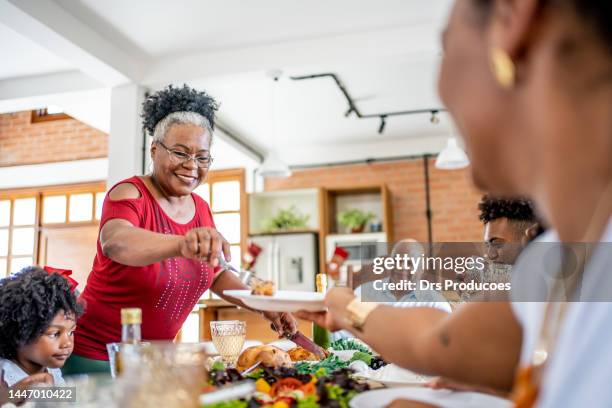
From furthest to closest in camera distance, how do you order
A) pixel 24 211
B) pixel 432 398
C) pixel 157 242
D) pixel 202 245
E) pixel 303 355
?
pixel 24 211
pixel 303 355
pixel 157 242
pixel 202 245
pixel 432 398

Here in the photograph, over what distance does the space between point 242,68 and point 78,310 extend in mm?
3550

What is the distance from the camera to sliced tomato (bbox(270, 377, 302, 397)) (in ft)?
3.71

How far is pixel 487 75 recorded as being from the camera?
2.02ft

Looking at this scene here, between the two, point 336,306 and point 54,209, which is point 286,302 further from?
point 54,209

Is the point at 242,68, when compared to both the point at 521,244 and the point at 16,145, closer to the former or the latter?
the point at 521,244

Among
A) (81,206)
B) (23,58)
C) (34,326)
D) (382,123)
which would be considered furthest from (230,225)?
(34,326)

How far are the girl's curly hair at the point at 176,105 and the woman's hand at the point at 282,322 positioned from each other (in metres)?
0.70

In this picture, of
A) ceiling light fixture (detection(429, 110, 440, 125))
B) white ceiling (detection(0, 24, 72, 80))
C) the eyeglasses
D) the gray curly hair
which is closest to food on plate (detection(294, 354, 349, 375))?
the eyeglasses

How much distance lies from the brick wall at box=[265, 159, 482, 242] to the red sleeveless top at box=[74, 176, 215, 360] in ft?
19.7

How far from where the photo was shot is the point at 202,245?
1422 mm

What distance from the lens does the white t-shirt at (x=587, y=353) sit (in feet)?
1.77

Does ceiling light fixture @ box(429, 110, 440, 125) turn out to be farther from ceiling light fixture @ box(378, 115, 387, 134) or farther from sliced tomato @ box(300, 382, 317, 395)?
sliced tomato @ box(300, 382, 317, 395)

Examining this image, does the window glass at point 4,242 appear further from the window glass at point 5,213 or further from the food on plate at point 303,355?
the food on plate at point 303,355

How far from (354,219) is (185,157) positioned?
5605 millimetres
